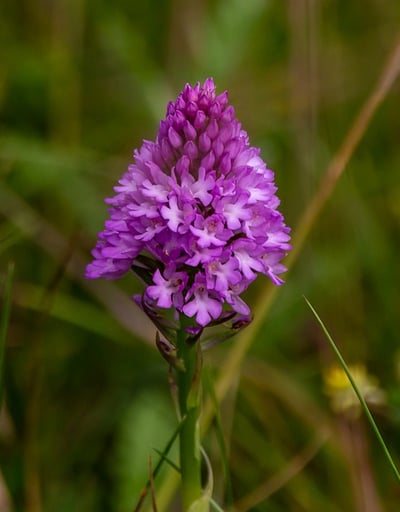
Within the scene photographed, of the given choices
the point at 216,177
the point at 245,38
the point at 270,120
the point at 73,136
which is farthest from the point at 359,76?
the point at 216,177

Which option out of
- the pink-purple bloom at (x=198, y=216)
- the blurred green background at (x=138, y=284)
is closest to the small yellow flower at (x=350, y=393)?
the blurred green background at (x=138, y=284)

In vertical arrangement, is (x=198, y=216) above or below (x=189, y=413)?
above

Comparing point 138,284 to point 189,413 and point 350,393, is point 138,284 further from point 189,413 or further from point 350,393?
point 189,413

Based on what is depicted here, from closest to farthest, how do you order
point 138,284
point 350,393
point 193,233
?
point 193,233 < point 350,393 < point 138,284

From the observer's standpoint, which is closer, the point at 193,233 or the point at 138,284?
the point at 193,233

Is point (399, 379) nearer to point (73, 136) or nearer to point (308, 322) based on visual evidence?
point (308, 322)

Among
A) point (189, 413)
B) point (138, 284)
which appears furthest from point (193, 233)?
point (138, 284)

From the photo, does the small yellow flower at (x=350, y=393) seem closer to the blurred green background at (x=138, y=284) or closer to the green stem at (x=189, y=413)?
the blurred green background at (x=138, y=284)
